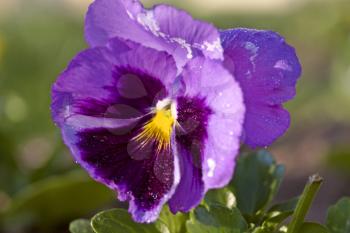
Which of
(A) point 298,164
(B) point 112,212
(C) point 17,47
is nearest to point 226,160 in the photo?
(B) point 112,212

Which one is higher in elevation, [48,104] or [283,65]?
[283,65]

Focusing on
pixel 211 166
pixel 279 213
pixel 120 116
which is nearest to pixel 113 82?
pixel 120 116

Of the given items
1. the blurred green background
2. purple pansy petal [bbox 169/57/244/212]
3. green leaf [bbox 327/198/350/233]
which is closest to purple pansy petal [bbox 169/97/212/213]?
purple pansy petal [bbox 169/57/244/212]

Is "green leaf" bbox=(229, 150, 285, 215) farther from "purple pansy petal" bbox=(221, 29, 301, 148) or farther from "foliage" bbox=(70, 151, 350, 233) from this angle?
"purple pansy petal" bbox=(221, 29, 301, 148)

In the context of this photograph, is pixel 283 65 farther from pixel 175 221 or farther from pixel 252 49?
pixel 175 221

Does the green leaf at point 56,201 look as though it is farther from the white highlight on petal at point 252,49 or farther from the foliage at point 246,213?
the white highlight on petal at point 252,49

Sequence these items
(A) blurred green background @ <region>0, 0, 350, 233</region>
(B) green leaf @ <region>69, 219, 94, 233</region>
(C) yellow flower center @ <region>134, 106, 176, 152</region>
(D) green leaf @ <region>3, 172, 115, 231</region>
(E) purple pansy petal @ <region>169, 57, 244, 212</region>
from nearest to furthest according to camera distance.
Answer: (E) purple pansy petal @ <region>169, 57, 244, 212</region>
(C) yellow flower center @ <region>134, 106, 176, 152</region>
(B) green leaf @ <region>69, 219, 94, 233</region>
(D) green leaf @ <region>3, 172, 115, 231</region>
(A) blurred green background @ <region>0, 0, 350, 233</region>
